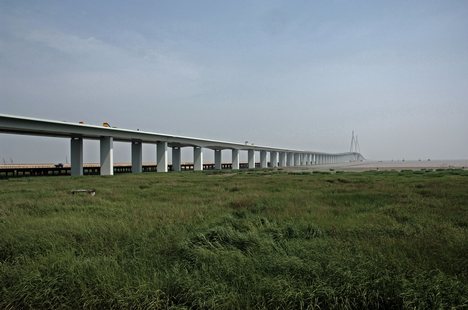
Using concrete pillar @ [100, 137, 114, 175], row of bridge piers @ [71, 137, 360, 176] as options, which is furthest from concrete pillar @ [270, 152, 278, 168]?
concrete pillar @ [100, 137, 114, 175]

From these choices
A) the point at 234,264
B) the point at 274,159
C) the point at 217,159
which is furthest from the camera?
the point at 274,159

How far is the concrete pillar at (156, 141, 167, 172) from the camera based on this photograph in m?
51.5

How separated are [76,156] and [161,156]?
14.3 meters

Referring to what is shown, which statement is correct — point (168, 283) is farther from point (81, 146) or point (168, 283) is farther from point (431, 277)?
point (81, 146)

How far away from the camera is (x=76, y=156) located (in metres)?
39.9

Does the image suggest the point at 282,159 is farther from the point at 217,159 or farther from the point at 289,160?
the point at 217,159

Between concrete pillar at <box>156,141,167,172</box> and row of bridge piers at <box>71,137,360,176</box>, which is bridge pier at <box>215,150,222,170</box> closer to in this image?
row of bridge piers at <box>71,137,360,176</box>

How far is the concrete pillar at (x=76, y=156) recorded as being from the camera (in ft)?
130

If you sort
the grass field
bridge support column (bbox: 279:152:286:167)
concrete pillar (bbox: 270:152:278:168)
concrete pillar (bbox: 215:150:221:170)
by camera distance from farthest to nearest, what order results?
bridge support column (bbox: 279:152:286:167) < concrete pillar (bbox: 270:152:278:168) < concrete pillar (bbox: 215:150:221:170) < the grass field

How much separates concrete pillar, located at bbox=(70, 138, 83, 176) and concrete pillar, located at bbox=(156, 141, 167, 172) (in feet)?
44.4

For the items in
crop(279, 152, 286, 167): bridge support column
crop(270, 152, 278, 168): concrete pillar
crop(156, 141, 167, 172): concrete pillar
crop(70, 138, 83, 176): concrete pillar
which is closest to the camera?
crop(70, 138, 83, 176): concrete pillar

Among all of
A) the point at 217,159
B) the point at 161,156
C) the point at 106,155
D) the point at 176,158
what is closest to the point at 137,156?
the point at 161,156

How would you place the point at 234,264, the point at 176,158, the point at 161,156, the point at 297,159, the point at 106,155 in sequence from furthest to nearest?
the point at 297,159 → the point at 176,158 → the point at 161,156 → the point at 106,155 → the point at 234,264

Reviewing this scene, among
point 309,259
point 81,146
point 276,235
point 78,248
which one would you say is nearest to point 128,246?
point 78,248
